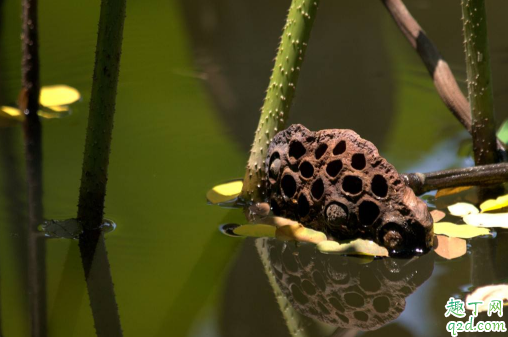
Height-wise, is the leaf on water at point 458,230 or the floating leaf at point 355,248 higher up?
the leaf on water at point 458,230

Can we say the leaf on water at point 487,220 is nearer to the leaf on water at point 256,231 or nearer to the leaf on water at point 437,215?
the leaf on water at point 437,215

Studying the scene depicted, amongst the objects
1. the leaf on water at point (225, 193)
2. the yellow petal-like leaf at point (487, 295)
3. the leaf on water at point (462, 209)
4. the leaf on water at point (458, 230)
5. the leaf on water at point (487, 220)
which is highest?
the leaf on water at point (225, 193)

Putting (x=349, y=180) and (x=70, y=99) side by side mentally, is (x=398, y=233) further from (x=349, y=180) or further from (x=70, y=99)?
(x=70, y=99)

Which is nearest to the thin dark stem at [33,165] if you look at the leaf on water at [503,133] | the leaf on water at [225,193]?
the leaf on water at [225,193]

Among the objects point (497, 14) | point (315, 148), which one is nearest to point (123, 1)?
point (315, 148)

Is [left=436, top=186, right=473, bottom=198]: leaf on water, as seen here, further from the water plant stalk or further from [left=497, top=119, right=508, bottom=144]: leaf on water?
the water plant stalk

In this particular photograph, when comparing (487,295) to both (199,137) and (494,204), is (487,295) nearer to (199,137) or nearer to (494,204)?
(494,204)
